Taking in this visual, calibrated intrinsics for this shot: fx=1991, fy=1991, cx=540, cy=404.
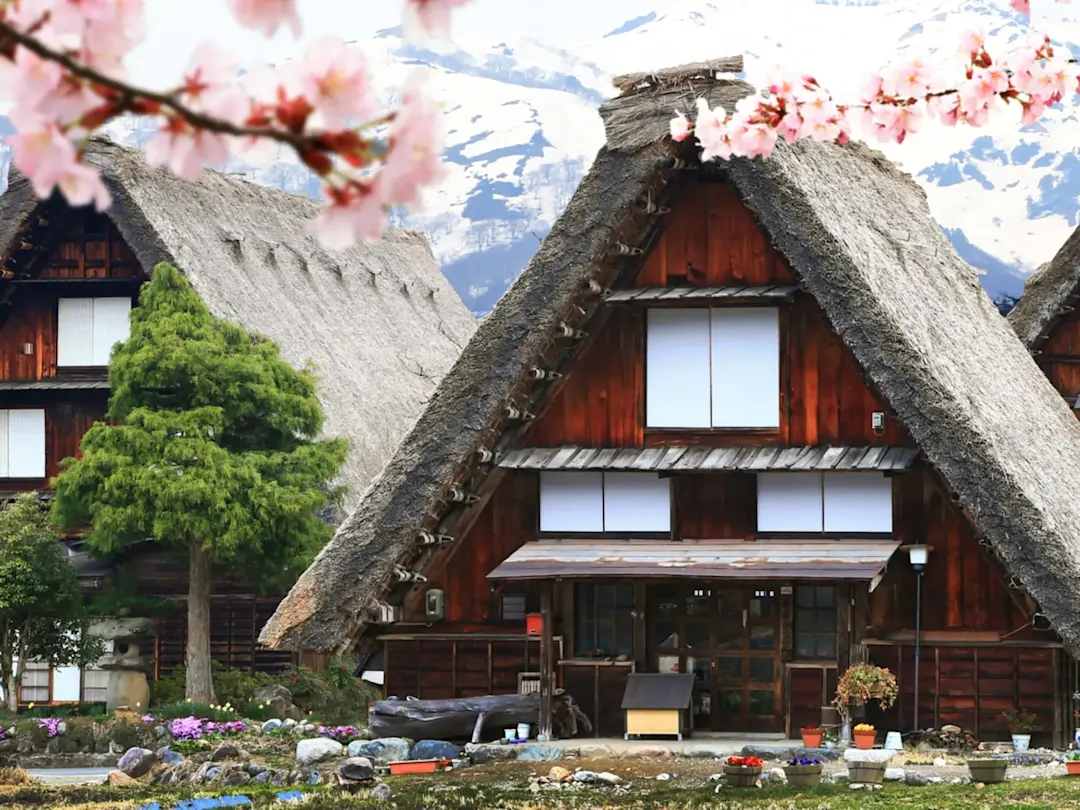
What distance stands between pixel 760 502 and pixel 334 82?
19042mm

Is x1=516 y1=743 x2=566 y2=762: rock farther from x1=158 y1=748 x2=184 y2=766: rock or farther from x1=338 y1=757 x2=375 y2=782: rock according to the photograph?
x1=158 y1=748 x2=184 y2=766: rock

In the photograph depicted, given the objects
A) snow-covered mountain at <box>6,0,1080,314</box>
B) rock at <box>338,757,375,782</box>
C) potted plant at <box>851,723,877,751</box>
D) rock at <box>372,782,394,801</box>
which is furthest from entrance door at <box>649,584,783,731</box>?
snow-covered mountain at <box>6,0,1080,314</box>

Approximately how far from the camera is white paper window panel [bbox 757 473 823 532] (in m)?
22.5

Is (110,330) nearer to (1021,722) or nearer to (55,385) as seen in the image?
(55,385)

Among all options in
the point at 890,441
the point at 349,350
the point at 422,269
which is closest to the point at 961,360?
the point at 890,441

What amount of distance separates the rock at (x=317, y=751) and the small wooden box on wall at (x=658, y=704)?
316 centimetres

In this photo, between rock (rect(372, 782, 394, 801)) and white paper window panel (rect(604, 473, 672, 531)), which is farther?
Result: white paper window panel (rect(604, 473, 672, 531))

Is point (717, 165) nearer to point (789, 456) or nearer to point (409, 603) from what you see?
point (789, 456)

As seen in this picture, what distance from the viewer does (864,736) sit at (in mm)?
20375

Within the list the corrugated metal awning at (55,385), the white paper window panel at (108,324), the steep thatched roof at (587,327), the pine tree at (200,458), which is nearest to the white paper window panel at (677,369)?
the steep thatched roof at (587,327)

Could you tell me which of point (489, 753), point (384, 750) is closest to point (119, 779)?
point (384, 750)

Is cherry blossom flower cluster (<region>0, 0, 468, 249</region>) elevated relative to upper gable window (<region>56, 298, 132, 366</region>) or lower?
lower

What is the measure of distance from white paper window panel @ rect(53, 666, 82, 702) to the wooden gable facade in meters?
10.1

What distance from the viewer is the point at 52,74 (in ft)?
13.1
